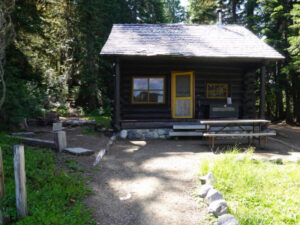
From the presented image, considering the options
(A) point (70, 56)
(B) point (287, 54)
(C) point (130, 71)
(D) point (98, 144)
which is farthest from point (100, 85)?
(B) point (287, 54)

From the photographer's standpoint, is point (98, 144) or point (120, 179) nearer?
point (120, 179)

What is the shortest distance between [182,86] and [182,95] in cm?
41

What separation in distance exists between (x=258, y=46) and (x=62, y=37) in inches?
541

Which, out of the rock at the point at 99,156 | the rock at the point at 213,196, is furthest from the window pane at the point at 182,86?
the rock at the point at 213,196

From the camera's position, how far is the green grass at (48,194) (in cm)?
286

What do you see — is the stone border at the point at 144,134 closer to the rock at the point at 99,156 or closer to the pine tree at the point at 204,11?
the rock at the point at 99,156

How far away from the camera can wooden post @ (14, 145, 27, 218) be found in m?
2.73

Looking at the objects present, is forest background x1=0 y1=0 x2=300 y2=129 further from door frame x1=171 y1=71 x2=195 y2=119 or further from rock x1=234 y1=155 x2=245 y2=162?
rock x1=234 y1=155 x2=245 y2=162

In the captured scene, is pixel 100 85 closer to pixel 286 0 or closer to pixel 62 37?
pixel 62 37

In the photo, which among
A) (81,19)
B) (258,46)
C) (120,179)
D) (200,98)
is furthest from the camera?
(81,19)

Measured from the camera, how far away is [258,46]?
9.76 metres

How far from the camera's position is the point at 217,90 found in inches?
424

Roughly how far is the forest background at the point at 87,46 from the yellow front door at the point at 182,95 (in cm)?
325

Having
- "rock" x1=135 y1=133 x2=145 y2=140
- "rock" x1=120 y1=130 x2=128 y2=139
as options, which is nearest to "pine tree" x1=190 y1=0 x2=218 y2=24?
"rock" x1=135 y1=133 x2=145 y2=140
